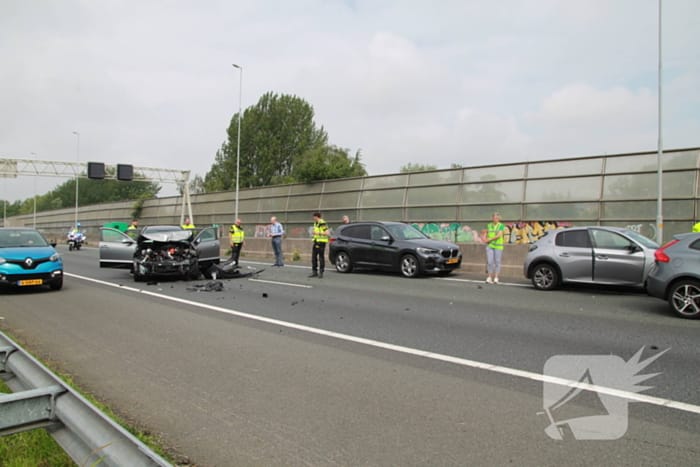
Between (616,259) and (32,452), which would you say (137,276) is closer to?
(32,452)

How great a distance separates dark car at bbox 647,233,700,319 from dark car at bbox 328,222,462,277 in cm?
673

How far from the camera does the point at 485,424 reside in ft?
13.0

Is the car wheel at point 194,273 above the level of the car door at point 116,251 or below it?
below

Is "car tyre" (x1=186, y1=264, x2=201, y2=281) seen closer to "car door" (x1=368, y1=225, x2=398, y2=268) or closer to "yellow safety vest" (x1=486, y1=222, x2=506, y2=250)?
"car door" (x1=368, y1=225, x2=398, y2=268)

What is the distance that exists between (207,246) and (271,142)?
145ft

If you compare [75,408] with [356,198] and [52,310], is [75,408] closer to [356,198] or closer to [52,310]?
[52,310]

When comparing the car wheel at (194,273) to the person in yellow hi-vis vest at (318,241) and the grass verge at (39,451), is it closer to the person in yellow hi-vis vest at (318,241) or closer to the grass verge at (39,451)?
the person in yellow hi-vis vest at (318,241)

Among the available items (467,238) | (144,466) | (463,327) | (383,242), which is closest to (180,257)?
(383,242)

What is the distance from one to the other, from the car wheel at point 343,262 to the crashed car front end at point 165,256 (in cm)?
482

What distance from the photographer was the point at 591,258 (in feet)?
37.1

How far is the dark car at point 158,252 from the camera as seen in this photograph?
1402 centimetres

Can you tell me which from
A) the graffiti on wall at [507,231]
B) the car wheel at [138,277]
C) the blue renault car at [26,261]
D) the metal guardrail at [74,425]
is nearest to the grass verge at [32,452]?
the metal guardrail at [74,425]

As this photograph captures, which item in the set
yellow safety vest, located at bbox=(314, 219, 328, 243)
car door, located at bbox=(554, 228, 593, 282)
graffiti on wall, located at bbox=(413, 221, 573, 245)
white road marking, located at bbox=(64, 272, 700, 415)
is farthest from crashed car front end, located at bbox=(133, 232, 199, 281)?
graffiti on wall, located at bbox=(413, 221, 573, 245)

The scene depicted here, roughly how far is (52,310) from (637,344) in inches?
396
